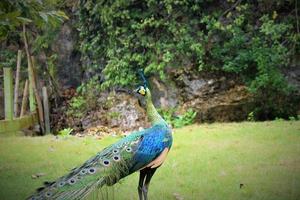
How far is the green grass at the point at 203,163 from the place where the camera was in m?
5.14

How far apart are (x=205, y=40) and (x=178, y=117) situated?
1.81m

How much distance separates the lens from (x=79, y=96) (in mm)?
12414

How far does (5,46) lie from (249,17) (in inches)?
260

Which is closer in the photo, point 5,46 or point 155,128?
point 155,128

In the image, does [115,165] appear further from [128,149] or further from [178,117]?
[178,117]

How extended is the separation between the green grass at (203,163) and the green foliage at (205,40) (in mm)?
1540

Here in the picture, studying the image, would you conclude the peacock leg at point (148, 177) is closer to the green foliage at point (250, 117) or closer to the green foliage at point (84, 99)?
the green foliage at point (250, 117)

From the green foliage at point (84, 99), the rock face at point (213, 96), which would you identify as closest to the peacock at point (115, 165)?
the rock face at point (213, 96)

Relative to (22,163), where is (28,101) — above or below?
above

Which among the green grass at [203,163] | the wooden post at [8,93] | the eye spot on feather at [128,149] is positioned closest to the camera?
the eye spot on feather at [128,149]

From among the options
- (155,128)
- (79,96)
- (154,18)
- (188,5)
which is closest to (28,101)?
(79,96)

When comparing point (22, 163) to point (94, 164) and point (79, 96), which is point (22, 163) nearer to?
point (94, 164)

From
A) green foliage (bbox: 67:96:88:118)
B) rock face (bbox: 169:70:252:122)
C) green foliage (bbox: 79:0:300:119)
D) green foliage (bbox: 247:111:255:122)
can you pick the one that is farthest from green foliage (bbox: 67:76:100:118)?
green foliage (bbox: 247:111:255:122)

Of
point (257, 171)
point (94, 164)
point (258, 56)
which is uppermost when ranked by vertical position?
point (258, 56)
